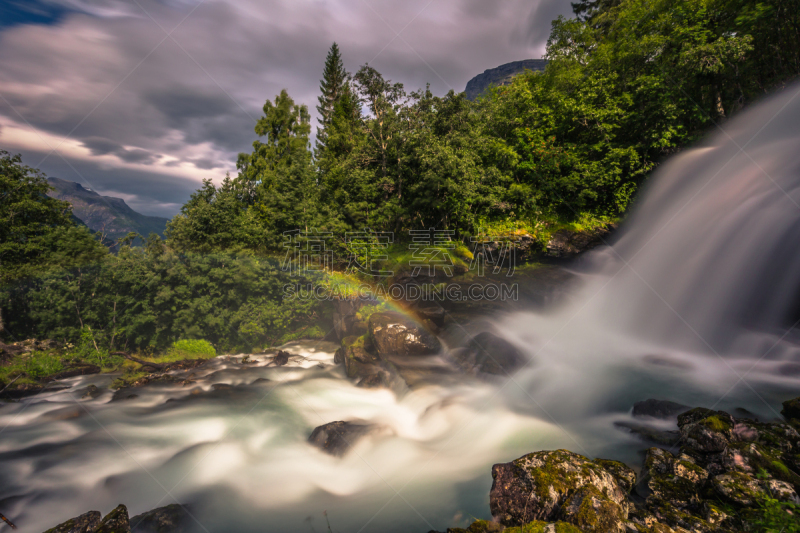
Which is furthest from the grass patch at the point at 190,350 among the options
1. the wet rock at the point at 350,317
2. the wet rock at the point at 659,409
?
the wet rock at the point at 659,409

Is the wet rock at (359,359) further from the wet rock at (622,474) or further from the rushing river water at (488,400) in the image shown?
the wet rock at (622,474)

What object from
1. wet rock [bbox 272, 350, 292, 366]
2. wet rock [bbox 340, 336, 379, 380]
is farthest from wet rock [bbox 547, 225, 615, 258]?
wet rock [bbox 272, 350, 292, 366]

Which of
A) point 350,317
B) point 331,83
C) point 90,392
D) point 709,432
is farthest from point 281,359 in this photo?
point 331,83

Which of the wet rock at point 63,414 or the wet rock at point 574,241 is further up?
the wet rock at point 574,241

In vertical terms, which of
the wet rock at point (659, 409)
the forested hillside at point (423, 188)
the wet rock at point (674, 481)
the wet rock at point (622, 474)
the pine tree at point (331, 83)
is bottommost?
the wet rock at point (659, 409)

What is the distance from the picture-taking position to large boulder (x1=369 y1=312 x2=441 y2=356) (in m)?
12.7

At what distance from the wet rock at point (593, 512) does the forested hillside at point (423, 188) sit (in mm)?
11862

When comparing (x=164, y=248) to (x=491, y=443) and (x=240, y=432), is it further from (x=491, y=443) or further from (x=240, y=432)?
(x=491, y=443)

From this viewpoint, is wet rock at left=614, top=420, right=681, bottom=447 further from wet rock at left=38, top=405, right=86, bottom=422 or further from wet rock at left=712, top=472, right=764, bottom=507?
wet rock at left=38, top=405, right=86, bottom=422

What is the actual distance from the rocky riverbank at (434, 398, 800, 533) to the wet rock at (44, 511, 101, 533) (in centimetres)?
596

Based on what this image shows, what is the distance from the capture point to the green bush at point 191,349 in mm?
16172

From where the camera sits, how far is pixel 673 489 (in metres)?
5.19

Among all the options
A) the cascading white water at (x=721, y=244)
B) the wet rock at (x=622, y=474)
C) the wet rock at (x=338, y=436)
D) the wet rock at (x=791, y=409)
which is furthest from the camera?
the cascading white water at (x=721, y=244)

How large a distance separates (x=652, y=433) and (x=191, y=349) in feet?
63.2
